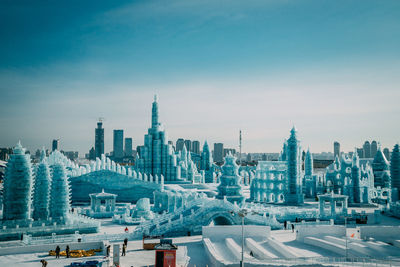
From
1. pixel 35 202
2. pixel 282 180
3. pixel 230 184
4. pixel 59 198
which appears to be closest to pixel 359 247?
pixel 230 184

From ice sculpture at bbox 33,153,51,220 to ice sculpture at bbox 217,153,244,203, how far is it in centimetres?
2586

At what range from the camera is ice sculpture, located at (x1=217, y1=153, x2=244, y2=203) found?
60.7 meters

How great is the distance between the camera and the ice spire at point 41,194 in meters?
45.0

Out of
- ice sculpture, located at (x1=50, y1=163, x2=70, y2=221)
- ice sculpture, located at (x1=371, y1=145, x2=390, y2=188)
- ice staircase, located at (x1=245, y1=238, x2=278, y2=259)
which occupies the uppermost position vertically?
ice sculpture, located at (x1=371, y1=145, x2=390, y2=188)

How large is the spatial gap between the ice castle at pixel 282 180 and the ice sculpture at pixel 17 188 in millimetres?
43336

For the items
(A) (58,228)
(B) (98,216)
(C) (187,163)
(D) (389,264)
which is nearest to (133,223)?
(B) (98,216)

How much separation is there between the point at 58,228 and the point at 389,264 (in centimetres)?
3295

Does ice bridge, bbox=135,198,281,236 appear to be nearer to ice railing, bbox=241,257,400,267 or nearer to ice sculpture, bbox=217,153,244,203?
ice sculpture, bbox=217,153,244,203

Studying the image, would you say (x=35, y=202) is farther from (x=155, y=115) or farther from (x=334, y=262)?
(x=155, y=115)

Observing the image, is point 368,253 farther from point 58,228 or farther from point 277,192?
point 277,192

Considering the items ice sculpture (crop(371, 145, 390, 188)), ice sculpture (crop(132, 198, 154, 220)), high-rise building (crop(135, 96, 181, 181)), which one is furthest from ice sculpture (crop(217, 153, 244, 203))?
ice sculpture (crop(371, 145, 390, 188))

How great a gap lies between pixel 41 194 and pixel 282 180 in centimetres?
4316

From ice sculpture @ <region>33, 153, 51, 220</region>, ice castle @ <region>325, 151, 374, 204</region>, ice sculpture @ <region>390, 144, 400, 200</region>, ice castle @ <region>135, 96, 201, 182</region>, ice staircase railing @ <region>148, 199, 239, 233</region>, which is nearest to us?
ice sculpture @ <region>33, 153, 51, 220</region>

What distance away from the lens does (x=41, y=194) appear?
45.1 m
